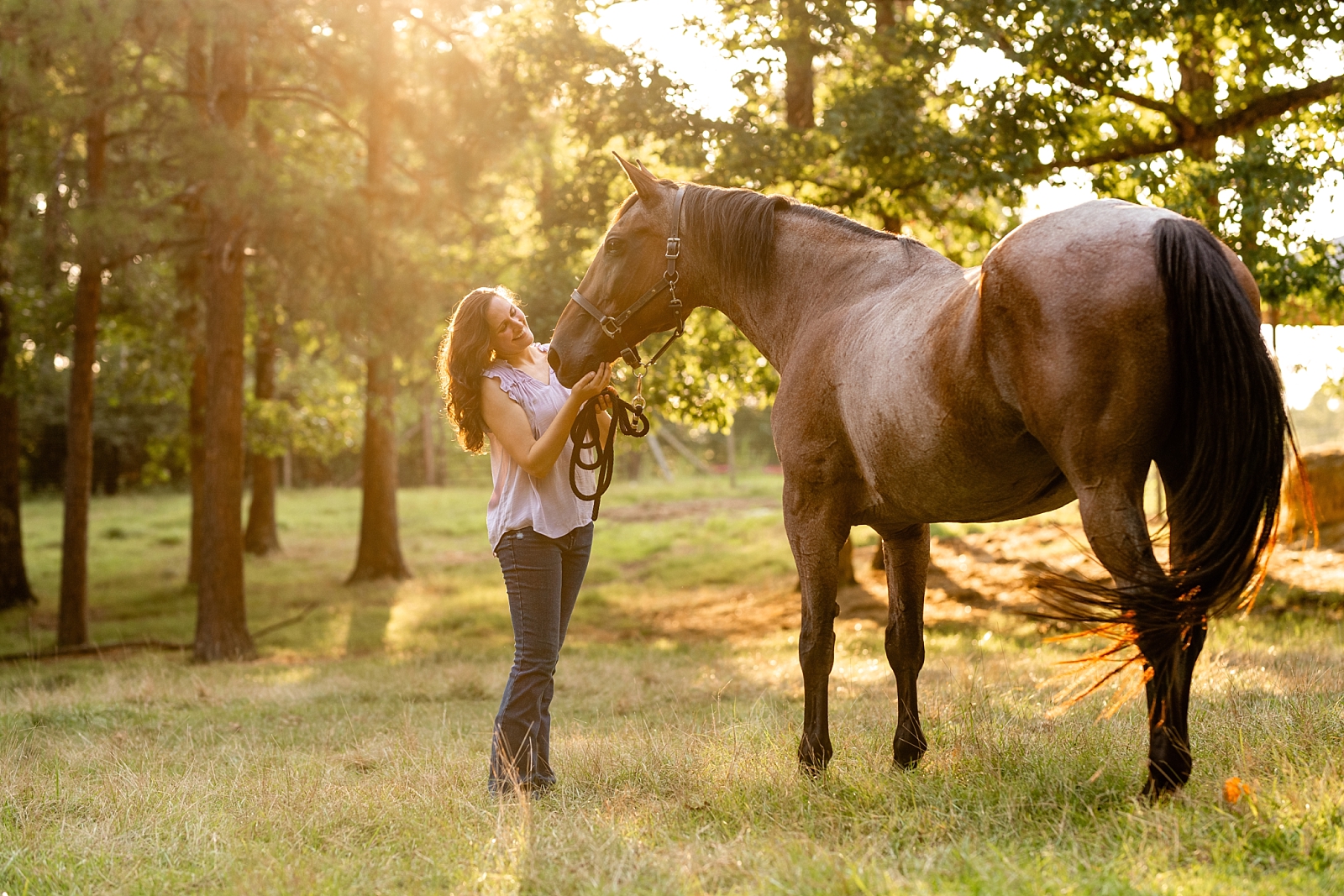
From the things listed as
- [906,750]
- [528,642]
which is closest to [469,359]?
[528,642]

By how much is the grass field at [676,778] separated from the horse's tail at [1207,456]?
57 cm

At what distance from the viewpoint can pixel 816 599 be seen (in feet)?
13.1

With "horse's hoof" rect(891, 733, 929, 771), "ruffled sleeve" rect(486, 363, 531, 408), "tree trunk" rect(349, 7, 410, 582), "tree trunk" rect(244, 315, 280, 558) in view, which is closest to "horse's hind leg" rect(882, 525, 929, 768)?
"horse's hoof" rect(891, 733, 929, 771)

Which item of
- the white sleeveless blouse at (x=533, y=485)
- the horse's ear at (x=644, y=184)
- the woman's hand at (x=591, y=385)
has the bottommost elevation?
the white sleeveless blouse at (x=533, y=485)

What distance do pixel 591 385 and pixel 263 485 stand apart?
1632 centimetres

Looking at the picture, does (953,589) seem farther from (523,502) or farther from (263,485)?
(263,485)

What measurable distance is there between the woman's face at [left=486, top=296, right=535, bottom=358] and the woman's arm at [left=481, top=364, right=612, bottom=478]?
20 centimetres

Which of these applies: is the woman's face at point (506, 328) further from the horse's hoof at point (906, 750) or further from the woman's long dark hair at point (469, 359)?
the horse's hoof at point (906, 750)

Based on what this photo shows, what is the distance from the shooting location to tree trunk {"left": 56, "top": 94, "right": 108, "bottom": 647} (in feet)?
40.0

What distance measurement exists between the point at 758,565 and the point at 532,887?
13.1 meters

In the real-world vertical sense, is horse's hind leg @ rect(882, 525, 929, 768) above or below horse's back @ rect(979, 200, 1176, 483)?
below

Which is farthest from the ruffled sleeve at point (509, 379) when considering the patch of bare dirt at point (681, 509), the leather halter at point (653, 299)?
the patch of bare dirt at point (681, 509)

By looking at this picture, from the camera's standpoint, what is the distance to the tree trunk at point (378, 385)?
12.0m

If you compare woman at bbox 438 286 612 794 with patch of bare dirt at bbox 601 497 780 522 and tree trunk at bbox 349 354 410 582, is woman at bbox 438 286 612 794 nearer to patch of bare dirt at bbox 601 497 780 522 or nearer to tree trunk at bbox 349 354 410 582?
tree trunk at bbox 349 354 410 582
